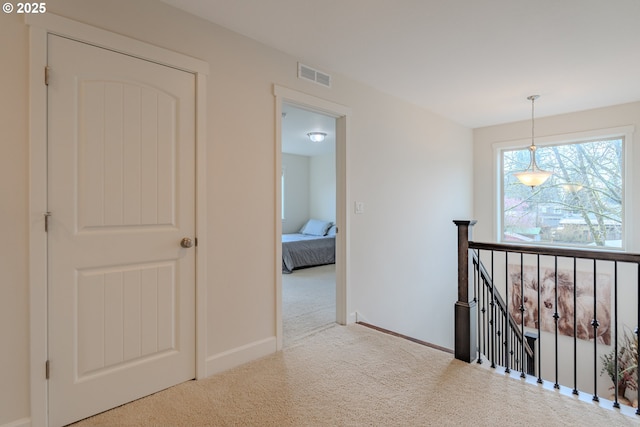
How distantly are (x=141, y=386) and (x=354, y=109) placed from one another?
281 centimetres

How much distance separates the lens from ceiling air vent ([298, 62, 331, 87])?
2.84 m

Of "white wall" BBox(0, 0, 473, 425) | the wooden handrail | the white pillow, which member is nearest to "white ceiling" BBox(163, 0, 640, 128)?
"white wall" BBox(0, 0, 473, 425)

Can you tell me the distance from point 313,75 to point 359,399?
8.19ft

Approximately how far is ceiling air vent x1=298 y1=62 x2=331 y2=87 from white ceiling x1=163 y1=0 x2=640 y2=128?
0.17 ft

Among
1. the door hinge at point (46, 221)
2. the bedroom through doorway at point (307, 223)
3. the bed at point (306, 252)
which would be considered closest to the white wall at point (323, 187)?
the bedroom through doorway at point (307, 223)

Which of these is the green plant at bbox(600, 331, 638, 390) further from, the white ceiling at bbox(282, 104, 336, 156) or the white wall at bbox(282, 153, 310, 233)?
the white wall at bbox(282, 153, 310, 233)

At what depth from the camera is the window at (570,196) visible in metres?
4.30

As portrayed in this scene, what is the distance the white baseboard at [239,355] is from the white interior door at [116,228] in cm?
14

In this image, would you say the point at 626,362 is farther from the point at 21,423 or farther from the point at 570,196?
the point at 21,423

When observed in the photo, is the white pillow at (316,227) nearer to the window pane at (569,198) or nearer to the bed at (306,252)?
the bed at (306,252)

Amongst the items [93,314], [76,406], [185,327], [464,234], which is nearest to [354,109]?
[464,234]

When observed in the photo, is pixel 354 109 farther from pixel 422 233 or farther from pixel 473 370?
pixel 473 370

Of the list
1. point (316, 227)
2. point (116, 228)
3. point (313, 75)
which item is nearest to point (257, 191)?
point (116, 228)

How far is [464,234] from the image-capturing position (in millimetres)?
2645
